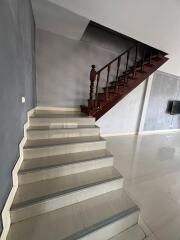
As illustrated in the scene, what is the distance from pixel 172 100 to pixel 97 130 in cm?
454

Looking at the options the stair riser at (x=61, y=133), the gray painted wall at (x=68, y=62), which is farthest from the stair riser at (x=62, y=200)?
the gray painted wall at (x=68, y=62)

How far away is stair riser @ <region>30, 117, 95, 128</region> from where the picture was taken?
7.91ft

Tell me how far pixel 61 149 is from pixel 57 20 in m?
2.50

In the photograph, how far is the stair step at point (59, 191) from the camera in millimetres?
1320

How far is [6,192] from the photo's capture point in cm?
119

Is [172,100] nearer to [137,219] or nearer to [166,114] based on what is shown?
[166,114]

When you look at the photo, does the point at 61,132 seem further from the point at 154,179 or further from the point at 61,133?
the point at 154,179

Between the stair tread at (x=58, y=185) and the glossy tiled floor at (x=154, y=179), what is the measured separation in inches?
22.1

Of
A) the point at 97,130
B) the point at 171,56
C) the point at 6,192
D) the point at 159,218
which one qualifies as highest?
the point at 171,56

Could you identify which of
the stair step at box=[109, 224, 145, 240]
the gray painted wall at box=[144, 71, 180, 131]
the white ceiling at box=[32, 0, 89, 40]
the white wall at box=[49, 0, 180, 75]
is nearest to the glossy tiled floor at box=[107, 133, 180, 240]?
the stair step at box=[109, 224, 145, 240]

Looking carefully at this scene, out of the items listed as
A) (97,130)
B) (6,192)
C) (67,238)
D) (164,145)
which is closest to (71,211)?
(67,238)

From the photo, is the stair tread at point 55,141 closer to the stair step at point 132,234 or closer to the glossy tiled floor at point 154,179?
the glossy tiled floor at point 154,179

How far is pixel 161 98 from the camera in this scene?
206 inches

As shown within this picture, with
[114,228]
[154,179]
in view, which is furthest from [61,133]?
[154,179]
